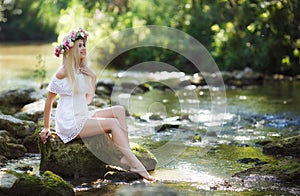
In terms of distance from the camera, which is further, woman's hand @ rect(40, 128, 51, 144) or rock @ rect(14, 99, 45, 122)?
rock @ rect(14, 99, 45, 122)

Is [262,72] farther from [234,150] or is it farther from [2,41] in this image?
[2,41]

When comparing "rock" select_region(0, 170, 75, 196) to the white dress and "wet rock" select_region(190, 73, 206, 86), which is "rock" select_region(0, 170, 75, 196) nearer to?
the white dress

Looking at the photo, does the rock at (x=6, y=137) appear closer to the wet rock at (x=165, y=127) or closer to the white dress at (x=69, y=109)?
the white dress at (x=69, y=109)

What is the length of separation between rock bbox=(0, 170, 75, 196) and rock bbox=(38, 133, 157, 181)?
1.03 m

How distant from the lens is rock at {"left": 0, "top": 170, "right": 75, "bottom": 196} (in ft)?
18.8

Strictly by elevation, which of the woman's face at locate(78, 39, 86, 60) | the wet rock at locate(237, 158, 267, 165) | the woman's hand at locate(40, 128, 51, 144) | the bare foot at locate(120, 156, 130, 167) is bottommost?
the wet rock at locate(237, 158, 267, 165)

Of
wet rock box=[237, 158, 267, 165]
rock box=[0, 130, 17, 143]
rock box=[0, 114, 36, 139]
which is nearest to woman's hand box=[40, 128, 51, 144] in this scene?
rock box=[0, 130, 17, 143]

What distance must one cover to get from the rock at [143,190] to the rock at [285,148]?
2510 millimetres

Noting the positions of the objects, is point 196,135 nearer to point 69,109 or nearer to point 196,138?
point 196,138

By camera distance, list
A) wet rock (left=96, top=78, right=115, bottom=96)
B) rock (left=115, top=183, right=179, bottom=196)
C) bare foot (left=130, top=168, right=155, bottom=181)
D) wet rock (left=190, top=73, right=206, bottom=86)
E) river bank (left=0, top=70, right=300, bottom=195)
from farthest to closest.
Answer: wet rock (left=190, top=73, right=206, bottom=86) → wet rock (left=96, top=78, right=115, bottom=96) → bare foot (left=130, top=168, right=155, bottom=181) → river bank (left=0, top=70, right=300, bottom=195) → rock (left=115, top=183, right=179, bottom=196)

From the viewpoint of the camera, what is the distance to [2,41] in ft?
144

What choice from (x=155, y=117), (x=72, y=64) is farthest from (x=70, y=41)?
(x=155, y=117)

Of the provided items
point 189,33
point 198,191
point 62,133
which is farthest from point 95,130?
point 189,33

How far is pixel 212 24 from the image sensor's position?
21.1 m
